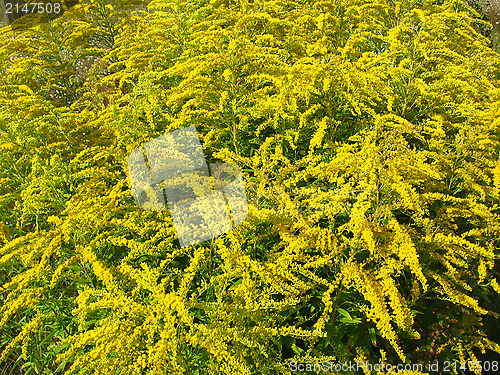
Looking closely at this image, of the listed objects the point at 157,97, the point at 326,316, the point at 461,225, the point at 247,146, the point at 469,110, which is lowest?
the point at 461,225

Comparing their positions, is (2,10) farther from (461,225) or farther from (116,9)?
(461,225)

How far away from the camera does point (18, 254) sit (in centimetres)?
267

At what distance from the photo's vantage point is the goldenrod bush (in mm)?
2270

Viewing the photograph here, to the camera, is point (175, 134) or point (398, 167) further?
point (175, 134)

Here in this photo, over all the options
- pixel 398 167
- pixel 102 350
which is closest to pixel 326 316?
pixel 398 167

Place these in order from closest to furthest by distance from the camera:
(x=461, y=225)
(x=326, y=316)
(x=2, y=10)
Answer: (x=326, y=316)
(x=461, y=225)
(x=2, y=10)

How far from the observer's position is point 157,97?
3244mm

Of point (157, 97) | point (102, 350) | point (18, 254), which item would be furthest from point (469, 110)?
point (18, 254)

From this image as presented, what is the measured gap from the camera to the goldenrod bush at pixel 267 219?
2.27 m

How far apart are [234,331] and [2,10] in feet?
39.6

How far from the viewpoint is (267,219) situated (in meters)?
2.53

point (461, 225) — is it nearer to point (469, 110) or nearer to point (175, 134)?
point (469, 110)

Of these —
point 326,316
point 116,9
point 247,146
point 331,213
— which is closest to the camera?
point 326,316

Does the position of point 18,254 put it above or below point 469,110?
below
